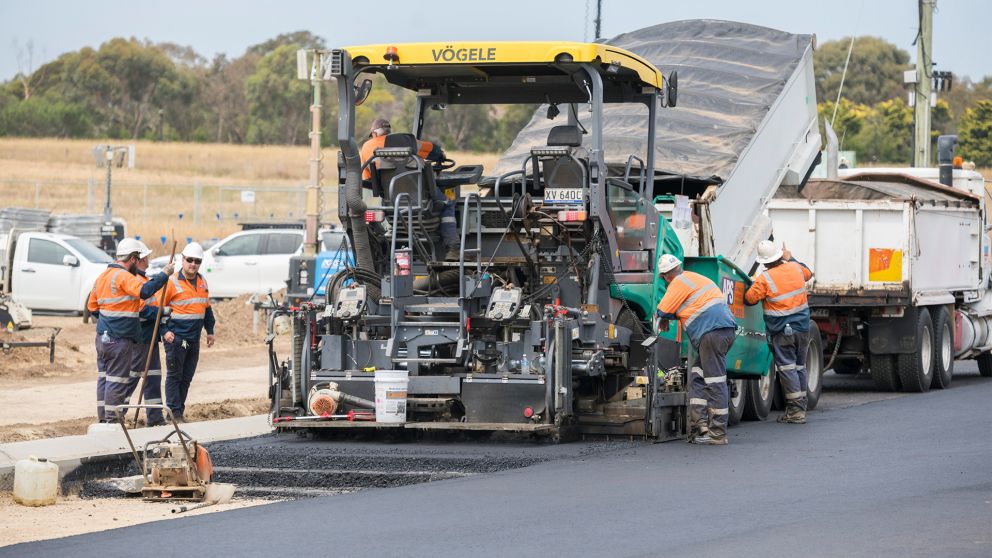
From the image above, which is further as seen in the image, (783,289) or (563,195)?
(783,289)

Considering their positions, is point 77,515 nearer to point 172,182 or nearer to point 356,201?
point 356,201

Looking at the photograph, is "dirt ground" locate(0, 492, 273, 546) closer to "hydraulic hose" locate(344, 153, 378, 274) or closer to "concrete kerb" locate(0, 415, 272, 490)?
"concrete kerb" locate(0, 415, 272, 490)

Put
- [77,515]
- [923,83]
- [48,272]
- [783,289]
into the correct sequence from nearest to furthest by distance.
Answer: [77,515] < [783,289] < [48,272] < [923,83]

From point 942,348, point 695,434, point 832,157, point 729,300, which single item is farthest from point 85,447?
point 942,348

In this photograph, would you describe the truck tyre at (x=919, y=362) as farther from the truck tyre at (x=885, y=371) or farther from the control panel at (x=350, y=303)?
the control panel at (x=350, y=303)

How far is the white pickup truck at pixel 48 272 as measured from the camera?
25078 mm

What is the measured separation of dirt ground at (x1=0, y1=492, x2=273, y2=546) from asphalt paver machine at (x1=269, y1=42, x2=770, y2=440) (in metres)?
2.43

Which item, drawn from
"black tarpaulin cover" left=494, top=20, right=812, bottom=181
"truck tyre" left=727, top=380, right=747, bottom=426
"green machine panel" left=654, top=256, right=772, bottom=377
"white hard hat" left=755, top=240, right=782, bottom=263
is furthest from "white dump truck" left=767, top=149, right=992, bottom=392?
"truck tyre" left=727, top=380, right=747, bottom=426

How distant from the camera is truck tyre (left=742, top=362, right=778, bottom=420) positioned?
→ 14.4m

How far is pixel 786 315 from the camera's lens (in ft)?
47.6

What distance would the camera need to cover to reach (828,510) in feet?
29.2

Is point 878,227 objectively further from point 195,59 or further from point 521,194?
point 195,59

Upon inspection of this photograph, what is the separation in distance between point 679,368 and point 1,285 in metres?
14.9

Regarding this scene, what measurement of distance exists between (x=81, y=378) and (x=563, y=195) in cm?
936
